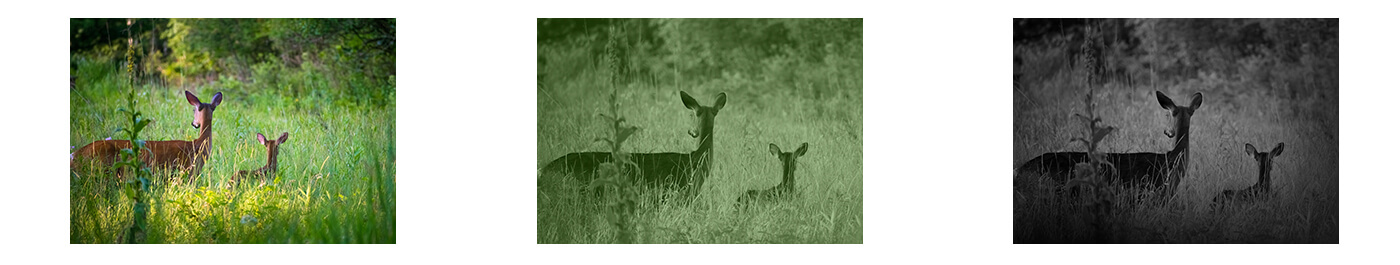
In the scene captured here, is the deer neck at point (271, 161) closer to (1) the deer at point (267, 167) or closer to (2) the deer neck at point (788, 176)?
(1) the deer at point (267, 167)

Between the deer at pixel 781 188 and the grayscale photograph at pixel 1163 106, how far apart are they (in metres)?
1.03

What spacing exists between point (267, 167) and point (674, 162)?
189cm

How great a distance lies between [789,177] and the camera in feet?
17.7

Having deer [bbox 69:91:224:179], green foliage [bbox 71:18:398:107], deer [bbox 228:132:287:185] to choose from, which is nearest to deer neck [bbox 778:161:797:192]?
green foliage [bbox 71:18:398:107]

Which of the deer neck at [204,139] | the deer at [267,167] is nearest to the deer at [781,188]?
the deer at [267,167]

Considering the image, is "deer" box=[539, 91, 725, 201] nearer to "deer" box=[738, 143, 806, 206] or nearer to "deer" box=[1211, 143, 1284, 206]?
"deer" box=[738, 143, 806, 206]

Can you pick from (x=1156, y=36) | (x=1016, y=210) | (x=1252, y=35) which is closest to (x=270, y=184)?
(x=1016, y=210)

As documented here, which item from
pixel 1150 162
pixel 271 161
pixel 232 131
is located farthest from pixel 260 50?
pixel 1150 162

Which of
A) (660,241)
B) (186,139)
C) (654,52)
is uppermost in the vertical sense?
(654,52)

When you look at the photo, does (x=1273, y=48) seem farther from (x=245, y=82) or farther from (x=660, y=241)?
(x=245, y=82)

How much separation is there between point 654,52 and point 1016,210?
1841 millimetres

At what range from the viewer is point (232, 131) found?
5.42 metres

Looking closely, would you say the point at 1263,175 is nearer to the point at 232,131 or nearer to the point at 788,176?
the point at 788,176

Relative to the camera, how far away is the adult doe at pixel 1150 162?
5.45 meters
